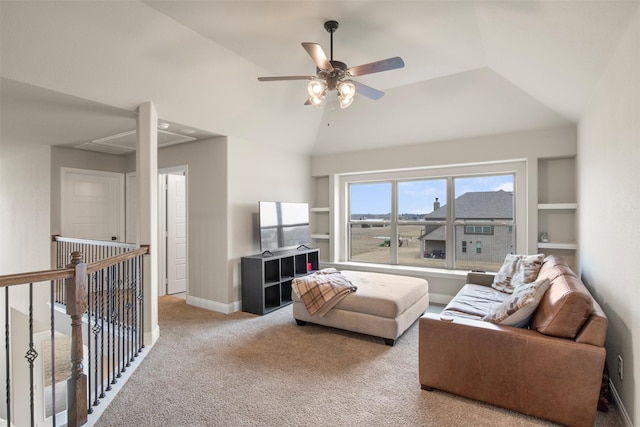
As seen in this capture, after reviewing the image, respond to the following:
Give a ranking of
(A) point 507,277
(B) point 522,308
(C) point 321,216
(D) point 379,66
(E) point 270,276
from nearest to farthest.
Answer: (B) point 522,308, (D) point 379,66, (A) point 507,277, (E) point 270,276, (C) point 321,216

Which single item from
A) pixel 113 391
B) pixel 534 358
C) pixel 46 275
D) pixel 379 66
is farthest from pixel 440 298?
pixel 46 275

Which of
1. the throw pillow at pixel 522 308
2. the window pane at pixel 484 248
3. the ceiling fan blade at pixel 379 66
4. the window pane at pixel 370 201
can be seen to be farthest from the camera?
the window pane at pixel 370 201

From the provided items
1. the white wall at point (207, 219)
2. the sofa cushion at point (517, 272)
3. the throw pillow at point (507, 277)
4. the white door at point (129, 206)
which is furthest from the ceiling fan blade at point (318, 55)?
the white door at point (129, 206)

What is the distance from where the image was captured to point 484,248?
15.9 feet

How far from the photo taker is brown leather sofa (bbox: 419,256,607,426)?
1.98 metres

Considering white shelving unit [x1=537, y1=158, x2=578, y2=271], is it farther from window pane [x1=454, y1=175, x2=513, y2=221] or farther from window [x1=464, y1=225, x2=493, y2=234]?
window [x1=464, y1=225, x2=493, y2=234]

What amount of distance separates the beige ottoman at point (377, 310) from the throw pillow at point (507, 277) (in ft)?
2.77

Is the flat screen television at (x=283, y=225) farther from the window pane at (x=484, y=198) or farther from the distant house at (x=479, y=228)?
the window pane at (x=484, y=198)

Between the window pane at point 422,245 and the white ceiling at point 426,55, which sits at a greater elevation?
the white ceiling at point 426,55

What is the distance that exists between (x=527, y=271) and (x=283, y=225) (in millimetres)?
3128

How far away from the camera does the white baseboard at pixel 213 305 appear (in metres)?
4.37

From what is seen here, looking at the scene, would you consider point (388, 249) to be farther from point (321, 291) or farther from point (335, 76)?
point (335, 76)

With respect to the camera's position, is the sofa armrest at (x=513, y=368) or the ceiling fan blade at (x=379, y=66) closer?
the sofa armrest at (x=513, y=368)


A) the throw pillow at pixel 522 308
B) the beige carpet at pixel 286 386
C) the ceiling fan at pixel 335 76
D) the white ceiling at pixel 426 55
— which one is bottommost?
the beige carpet at pixel 286 386
